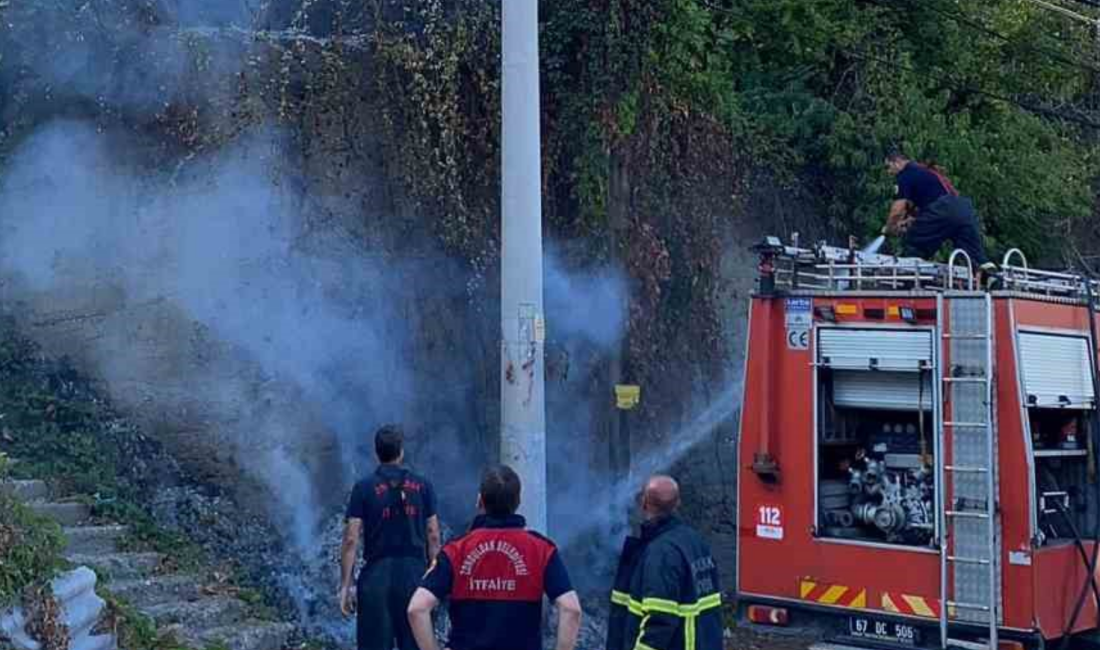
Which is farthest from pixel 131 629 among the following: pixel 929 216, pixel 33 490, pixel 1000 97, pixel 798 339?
pixel 1000 97

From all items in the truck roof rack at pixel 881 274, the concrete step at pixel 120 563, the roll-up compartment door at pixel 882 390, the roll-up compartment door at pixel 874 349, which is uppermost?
the truck roof rack at pixel 881 274

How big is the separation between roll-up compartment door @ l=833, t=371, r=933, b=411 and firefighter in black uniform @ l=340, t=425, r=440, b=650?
2.54 metres

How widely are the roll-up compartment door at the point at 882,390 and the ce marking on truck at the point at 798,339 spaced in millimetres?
255

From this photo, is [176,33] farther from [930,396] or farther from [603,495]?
[930,396]

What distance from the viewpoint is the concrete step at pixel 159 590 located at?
28.9ft

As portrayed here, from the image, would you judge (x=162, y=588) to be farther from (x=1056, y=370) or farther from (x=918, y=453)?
(x=1056, y=370)

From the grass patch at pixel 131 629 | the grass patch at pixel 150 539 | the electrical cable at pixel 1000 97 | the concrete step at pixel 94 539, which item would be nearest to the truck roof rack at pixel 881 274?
the grass patch at pixel 131 629

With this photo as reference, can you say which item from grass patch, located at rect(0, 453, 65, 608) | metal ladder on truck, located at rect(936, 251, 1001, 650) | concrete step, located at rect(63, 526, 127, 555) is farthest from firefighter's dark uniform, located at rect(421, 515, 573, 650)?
concrete step, located at rect(63, 526, 127, 555)

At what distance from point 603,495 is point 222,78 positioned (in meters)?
4.71

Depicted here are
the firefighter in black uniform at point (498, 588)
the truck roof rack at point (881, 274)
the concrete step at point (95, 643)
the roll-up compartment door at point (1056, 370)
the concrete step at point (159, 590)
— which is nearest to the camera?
the firefighter in black uniform at point (498, 588)

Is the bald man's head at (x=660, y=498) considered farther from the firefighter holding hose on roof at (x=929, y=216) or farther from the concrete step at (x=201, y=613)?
the firefighter holding hose on roof at (x=929, y=216)

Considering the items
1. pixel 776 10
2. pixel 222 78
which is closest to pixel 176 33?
pixel 222 78

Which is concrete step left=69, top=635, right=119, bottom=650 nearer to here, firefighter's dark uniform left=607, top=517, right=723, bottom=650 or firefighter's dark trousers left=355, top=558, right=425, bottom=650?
firefighter's dark trousers left=355, top=558, right=425, bottom=650

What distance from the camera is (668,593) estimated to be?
18.8 feet
